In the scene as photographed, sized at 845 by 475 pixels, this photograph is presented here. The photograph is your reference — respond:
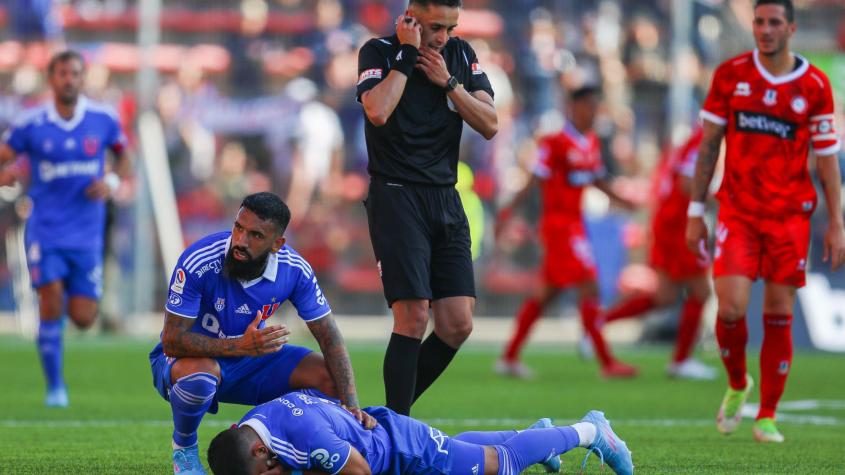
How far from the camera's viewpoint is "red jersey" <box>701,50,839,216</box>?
7664 mm

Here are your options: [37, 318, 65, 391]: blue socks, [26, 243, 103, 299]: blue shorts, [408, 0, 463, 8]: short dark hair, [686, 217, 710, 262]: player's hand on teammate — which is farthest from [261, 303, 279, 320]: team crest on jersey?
[26, 243, 103, 299]: blue shorts

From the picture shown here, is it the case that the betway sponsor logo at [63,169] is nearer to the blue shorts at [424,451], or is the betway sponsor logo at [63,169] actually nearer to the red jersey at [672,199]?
the red jersey at [672,199]

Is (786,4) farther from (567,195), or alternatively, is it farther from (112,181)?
(567,195)

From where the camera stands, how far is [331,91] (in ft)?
65.7

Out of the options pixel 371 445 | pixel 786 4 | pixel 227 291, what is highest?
pixel 786 4

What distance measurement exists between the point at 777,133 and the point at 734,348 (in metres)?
1.22

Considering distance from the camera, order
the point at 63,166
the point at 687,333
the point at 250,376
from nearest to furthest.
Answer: the point at 250,376 → the point at 63,166 → the point at 687,333

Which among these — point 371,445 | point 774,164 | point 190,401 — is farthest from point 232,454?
point 774,164

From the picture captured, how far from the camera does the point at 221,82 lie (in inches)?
802

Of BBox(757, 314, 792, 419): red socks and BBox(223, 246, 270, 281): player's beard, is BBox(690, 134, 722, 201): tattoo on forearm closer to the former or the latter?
BBox(757, 314, 792, 419): red socks

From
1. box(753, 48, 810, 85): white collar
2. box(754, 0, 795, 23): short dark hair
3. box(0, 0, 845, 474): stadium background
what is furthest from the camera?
box(0, 0, 845, 474): stadium background

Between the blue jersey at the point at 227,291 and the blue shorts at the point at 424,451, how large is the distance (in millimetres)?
738

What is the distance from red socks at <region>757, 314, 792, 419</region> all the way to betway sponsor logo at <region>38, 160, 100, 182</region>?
16.4 ft

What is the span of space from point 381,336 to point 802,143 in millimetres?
11519
